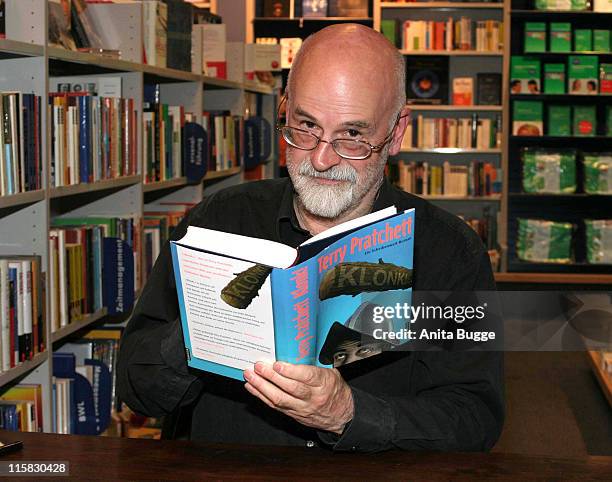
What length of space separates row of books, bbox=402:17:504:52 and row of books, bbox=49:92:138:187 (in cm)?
469

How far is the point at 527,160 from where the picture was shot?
24.6ft

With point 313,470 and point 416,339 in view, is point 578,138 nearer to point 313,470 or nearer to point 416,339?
point 416,339

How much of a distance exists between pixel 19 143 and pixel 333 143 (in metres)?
1.02

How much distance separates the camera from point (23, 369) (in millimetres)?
2322

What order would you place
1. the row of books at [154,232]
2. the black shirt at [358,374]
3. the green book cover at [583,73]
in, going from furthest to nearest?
1. the green book cover at [583,73]
2. the row of books at [154,232]
3. the black shirt at [358,374]

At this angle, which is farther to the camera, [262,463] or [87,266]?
[87,266]

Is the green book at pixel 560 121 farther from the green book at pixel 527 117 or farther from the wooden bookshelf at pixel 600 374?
the wooden bookshelf at pixel 600 374

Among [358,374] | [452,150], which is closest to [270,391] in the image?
[358,374]

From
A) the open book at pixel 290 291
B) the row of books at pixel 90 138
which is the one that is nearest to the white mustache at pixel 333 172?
the open book at pixel 290 291

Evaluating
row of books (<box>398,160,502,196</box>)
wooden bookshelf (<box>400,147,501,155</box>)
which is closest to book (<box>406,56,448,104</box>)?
wooden bookshelf (<box>400,147,501,155</box>)

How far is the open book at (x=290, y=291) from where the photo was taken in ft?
3.80

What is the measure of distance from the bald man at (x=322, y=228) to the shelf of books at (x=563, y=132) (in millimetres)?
5930

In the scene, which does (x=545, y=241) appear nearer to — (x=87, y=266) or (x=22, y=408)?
(x=87, y=266)

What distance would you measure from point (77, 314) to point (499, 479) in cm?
184
